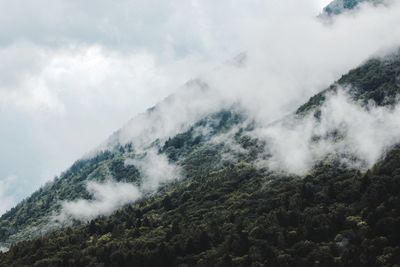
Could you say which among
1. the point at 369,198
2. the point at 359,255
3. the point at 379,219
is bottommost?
the point at 359,255

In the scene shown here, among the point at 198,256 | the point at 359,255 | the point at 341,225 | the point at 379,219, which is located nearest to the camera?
the point at 359,255

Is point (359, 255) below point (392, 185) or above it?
below

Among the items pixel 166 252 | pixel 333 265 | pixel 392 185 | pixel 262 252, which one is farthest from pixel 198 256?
pixel 392 185

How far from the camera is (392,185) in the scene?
186500 millimetres

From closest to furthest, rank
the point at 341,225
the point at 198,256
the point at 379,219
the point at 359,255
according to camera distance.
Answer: the point at 359,255
the point at 379,219
the point at 341,225
the point at 198,256

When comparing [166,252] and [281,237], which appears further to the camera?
[166,252]

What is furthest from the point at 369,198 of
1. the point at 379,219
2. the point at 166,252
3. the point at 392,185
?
the point at 166,252

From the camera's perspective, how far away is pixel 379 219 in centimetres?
16788

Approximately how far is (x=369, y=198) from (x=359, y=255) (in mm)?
40180

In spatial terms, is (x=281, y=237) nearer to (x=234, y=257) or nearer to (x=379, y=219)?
(x=234, y=257)

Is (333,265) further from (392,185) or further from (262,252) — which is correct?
(392,185)

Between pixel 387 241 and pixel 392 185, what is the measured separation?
116 feet

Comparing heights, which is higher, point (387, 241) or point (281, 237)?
point (281, 237)

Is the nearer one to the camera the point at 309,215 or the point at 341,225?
the point at 341,225
